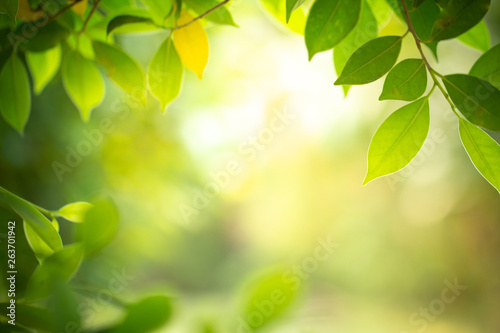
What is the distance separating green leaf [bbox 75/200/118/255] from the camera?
17cm

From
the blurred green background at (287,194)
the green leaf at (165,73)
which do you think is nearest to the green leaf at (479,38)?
the green leaf at (165,73)

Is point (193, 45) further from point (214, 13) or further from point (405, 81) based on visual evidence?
point (405, 81)

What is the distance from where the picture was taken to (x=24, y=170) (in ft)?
2.89

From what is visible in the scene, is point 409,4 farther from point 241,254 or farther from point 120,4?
point 241,254

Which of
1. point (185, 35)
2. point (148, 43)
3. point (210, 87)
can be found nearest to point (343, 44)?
point (185, 35)

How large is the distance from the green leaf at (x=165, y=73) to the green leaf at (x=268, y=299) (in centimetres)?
19

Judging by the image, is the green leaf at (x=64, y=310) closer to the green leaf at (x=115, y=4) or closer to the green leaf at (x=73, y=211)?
the green leaf at (x=73, y=211)

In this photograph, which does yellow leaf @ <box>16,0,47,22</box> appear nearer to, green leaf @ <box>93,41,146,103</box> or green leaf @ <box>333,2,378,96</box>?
green leaf @ <box>93,41,146,103</box>

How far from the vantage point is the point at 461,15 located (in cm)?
22

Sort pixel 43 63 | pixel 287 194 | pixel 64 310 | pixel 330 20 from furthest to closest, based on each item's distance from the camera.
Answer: pixel 287 194 < pixel 43 63 < pixel 330 20 < pixel 64 310

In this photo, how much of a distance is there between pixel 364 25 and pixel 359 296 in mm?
3181

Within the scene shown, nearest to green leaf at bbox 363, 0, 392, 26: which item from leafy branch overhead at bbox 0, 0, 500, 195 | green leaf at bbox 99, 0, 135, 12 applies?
leafy branch overhead at bbox 0, 0, 500, 195

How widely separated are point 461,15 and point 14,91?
337 millimetres

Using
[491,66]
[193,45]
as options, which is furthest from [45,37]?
[491,66]
